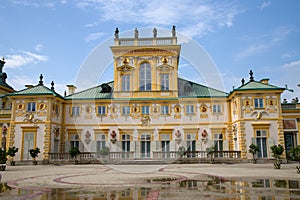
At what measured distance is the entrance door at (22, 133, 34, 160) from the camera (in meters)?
27.2

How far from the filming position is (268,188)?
9859 mm

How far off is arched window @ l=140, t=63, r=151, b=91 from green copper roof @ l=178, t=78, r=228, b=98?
388 centimetres

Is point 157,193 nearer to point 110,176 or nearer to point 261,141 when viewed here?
point 110,176

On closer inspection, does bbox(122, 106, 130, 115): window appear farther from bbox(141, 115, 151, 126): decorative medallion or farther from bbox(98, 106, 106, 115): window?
bbox(98, 106, 106, 115): window

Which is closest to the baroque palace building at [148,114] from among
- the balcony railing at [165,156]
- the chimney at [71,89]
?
the balcony railing at [165,156]

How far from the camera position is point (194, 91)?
31.8 metres

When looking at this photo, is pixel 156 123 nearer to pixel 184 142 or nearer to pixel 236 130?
pixel 184 142

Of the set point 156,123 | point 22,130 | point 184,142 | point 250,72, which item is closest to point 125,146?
point 156,123

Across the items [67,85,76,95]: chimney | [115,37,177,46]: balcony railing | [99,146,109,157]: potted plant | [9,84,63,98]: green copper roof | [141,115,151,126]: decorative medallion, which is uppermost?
[115,37,177,46]: balcony railing

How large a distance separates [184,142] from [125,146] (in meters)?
6.44

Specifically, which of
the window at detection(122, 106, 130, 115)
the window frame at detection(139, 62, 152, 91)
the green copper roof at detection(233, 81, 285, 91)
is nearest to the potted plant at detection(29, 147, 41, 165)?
the window at detection(122, 106, 130, 115)

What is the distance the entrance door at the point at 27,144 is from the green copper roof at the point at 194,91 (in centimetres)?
1664

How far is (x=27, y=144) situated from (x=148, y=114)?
13.0 metres

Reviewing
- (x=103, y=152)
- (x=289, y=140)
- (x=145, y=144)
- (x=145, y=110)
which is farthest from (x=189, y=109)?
(x=289, y=140)
